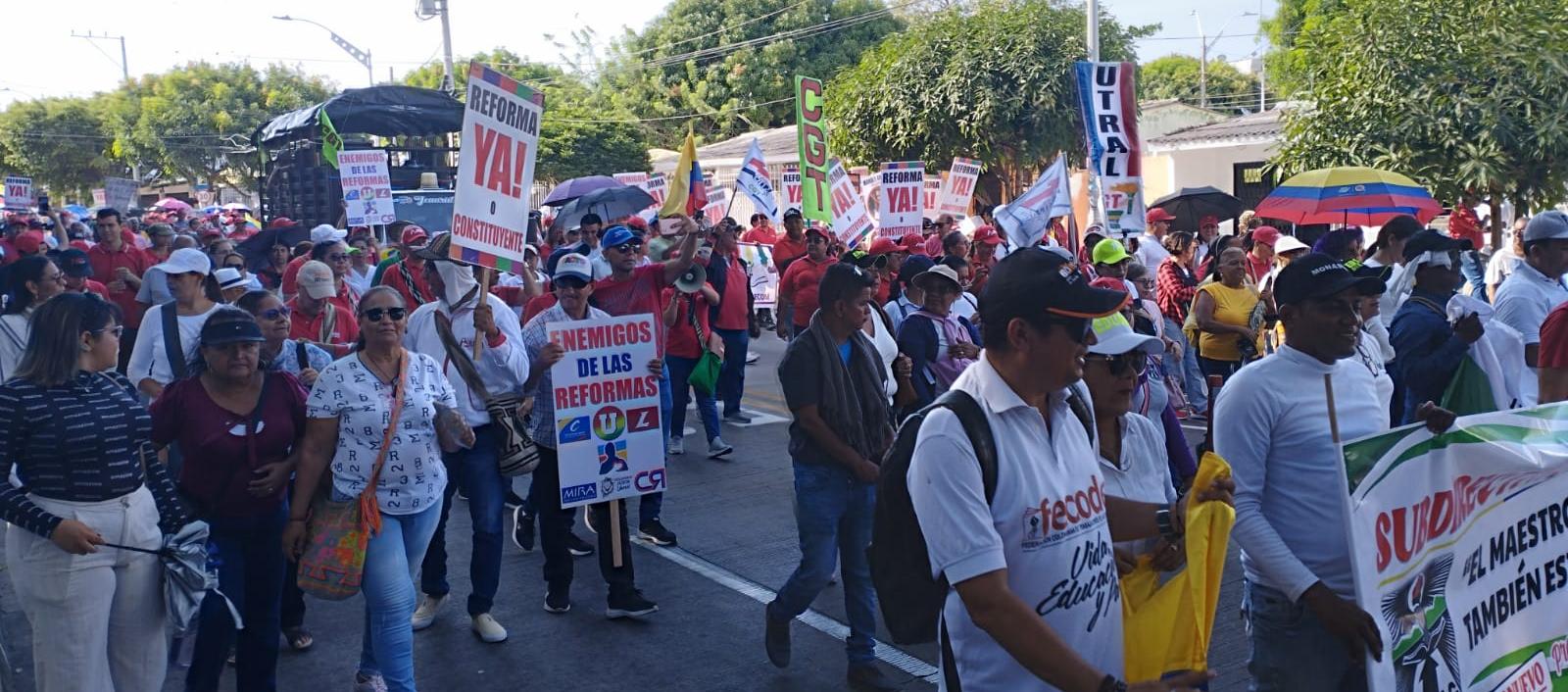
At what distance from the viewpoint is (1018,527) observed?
8.92ft

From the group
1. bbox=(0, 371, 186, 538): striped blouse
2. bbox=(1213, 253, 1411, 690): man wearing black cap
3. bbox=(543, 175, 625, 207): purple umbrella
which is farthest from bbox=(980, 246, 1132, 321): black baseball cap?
bbox=(543, 175, 625, 207): purple umbrella

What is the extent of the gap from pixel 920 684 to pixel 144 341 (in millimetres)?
4192

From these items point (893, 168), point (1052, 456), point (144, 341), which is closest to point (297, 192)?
point (893, 168)

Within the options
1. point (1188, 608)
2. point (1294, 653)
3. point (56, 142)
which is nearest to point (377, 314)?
point (1188, 608)

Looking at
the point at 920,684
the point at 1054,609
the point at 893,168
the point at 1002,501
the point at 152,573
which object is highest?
the point at 893,168

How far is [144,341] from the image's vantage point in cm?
651

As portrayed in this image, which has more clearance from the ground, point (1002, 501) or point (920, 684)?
point (1002, 501)

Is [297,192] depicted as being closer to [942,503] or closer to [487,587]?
[487,587]

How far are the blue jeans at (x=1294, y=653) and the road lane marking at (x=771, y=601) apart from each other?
1.72 meters

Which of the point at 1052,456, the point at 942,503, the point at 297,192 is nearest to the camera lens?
the point at 942,503

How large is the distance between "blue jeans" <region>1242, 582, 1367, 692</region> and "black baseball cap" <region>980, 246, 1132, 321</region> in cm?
133

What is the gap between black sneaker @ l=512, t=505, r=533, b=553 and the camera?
796cm

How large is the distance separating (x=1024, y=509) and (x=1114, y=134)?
9.65 m

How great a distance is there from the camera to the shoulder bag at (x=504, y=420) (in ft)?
20.7
